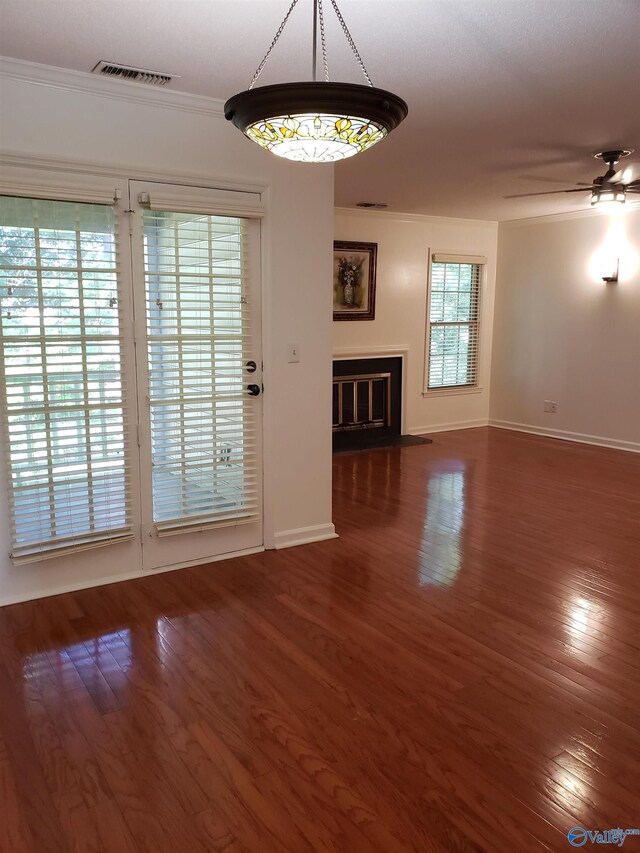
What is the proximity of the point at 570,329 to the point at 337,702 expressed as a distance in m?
5.83

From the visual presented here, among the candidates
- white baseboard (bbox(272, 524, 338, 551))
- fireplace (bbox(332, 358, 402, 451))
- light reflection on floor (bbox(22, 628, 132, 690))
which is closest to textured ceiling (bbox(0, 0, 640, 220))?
white baseboard (bbox(272, 524, 338, 551))

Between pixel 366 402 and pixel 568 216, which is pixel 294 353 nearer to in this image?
pixel 366 402

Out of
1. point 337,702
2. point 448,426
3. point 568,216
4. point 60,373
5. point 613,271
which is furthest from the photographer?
point 448,426

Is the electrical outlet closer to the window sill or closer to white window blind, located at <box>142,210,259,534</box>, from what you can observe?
white window blind, located at <box>142,210,259,534</box>

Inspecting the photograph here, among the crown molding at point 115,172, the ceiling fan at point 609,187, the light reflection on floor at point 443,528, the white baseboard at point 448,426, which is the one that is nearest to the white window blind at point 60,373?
the crown molding at point 115,172

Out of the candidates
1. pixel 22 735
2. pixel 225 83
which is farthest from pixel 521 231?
pixel 22 735

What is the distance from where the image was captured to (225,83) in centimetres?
317

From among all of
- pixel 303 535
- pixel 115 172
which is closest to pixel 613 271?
pixel 303 535

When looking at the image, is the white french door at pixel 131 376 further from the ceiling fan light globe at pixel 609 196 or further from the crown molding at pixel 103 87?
the ceiling fan light globe at pixel 609 196

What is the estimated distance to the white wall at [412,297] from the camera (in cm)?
698

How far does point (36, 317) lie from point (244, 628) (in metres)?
1.72

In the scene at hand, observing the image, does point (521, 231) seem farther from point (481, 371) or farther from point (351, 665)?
point (351, 665)

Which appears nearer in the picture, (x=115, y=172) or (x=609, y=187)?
(x=115, y=172)

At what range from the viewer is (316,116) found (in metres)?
1.84
